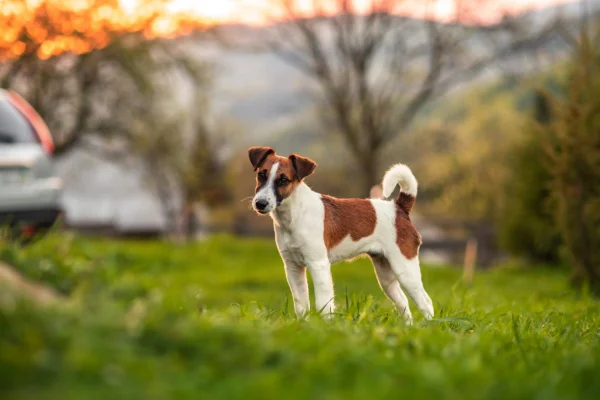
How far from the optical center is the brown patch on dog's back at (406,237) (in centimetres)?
518

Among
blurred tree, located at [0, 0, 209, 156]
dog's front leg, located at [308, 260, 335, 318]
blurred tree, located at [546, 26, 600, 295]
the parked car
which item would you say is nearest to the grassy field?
dog's front leg, located at [308, 260, 335, 318]

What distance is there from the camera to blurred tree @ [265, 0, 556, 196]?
Result: 83.7ft

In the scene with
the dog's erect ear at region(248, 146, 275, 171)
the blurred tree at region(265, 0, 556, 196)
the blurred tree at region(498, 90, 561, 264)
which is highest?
the blurred tree at region(265, 0, 556, 196)

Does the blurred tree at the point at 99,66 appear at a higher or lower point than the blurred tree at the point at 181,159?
higher

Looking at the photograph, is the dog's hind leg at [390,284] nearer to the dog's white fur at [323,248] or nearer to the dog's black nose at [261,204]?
the dog's white fur at [323,248]

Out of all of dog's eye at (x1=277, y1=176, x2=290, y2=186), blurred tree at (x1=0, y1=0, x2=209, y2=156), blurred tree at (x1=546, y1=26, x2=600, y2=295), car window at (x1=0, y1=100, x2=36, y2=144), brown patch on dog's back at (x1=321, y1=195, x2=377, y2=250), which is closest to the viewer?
dog's eye at (x1=277, y1=176, x2=290, y2=186)

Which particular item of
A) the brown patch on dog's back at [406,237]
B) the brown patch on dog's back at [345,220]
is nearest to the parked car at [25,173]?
the brown patch on dog's back at [345,220]

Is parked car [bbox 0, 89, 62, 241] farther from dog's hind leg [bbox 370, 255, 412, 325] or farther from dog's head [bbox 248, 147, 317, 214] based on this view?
dog's hind leg [bbox 370, 255, 412, 325]

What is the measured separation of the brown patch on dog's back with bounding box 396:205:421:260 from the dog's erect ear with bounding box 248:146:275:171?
1042 millimetres

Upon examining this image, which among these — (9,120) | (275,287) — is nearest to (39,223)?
(9,120)

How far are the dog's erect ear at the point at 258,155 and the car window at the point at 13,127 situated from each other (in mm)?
5759

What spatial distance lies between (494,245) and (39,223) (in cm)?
1906

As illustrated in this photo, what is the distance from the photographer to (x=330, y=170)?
68.6 meters

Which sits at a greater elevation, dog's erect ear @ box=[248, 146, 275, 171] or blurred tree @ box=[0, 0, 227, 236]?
blurred tree @ box=[0, 0, 227, 236]
